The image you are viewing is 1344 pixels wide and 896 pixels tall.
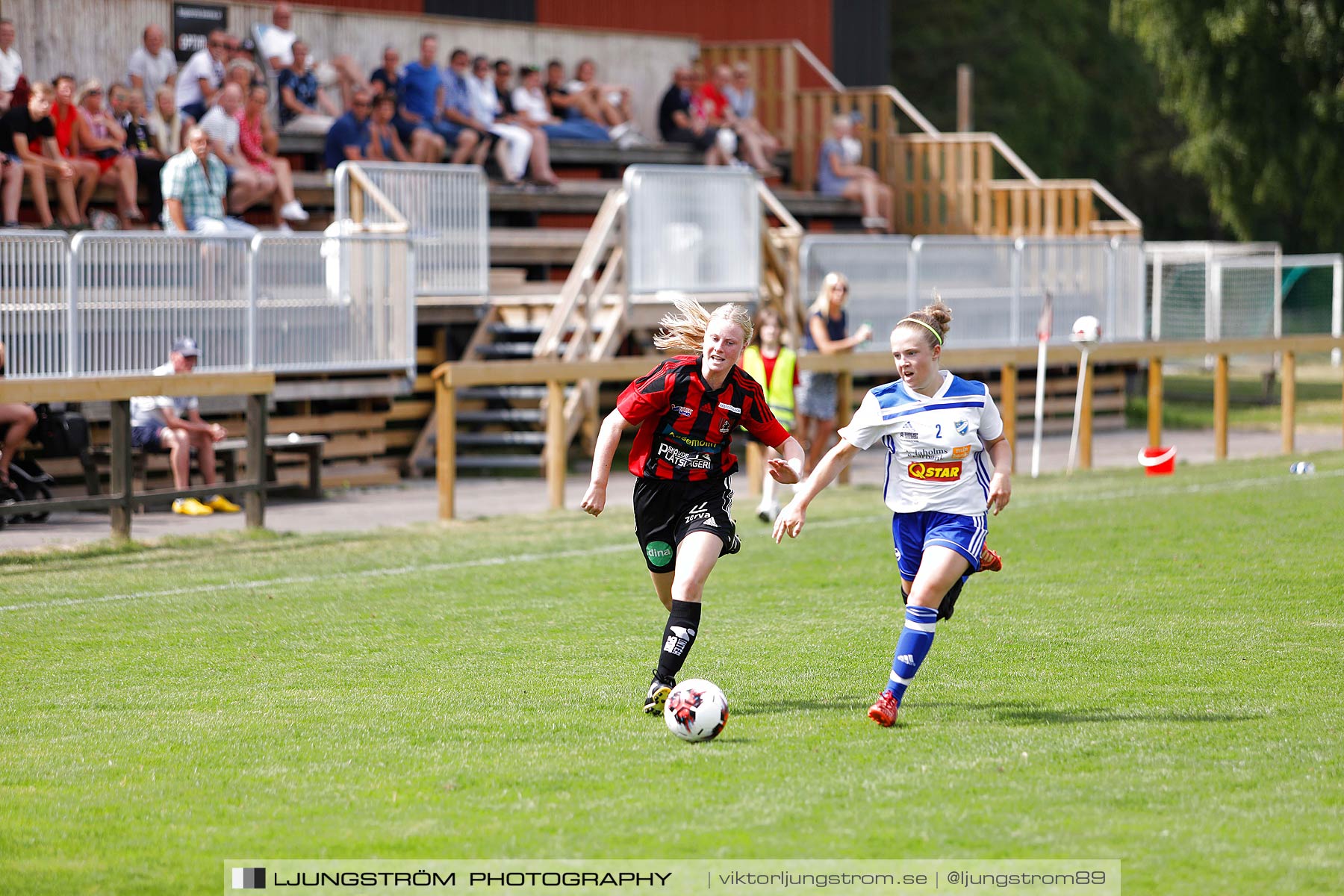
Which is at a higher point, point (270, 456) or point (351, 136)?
point (351, 136)

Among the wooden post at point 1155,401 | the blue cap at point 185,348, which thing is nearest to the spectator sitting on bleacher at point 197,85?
the blue cap at point 185,348

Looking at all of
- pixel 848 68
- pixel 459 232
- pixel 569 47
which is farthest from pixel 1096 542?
pixel 848 68

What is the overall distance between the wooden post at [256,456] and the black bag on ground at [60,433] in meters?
2.30

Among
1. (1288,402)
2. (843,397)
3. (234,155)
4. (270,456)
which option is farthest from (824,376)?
(234,155)

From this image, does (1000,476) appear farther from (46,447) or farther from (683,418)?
(46,447)

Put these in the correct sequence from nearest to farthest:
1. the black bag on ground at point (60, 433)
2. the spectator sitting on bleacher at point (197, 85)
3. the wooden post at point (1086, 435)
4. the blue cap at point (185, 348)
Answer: the black bag on ground at point (60, 433), the blue cap at point (185, 348), the wooden post at point (1086, 435), the spectator sitting on bleacher at point (197, 85)

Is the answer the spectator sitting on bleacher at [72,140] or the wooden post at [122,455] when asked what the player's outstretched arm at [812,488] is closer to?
the wooden post at [122,455]

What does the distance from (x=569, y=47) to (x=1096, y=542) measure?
1683 centimetres

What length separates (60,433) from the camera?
50.3 ft

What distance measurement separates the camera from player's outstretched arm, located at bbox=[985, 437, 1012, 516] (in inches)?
283

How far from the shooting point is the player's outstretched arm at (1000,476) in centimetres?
718

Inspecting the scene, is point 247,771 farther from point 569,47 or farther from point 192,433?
point 569,47

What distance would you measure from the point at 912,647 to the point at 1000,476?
0.79 m

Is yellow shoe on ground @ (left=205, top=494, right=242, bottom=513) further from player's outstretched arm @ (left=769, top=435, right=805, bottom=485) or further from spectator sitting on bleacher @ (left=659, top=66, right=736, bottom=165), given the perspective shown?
spectator sitting on bleacher @ (left=659, top=66, right=736, bottom=165)
